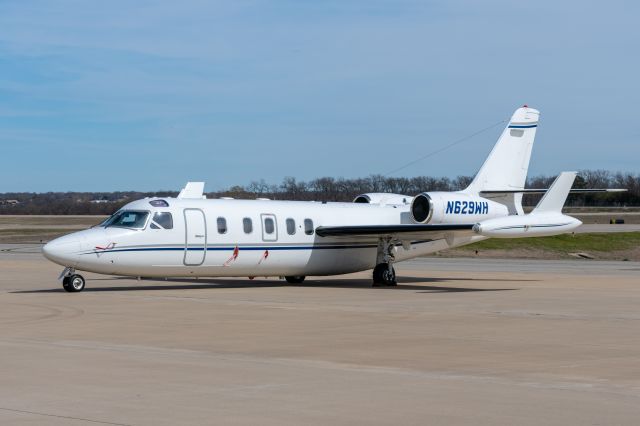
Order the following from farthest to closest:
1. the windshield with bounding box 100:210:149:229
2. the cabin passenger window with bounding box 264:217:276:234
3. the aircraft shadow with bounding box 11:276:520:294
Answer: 1. the cabin passenger window with bounding box 264:217:276:234
2. the aircraft shadow with bounding box 11:276:520:294
3. the windshield with bounding box 100:210:149:229

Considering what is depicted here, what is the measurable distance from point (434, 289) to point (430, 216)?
10.7ft

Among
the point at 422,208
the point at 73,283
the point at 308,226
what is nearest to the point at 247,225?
the point at 308,226

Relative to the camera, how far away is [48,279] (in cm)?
3338

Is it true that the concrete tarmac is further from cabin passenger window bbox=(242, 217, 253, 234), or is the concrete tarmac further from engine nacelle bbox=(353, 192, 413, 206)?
engine nacelle bbox=(353, 192, 413, 206)

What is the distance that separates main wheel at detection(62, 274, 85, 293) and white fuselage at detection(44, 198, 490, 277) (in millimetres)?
693

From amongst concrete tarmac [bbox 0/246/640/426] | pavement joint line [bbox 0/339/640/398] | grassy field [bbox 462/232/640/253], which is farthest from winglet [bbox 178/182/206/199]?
grassy field [bbox 462/232/640/253]

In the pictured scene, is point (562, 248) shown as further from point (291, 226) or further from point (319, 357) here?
point (319, 357)

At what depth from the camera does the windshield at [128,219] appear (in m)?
27.6

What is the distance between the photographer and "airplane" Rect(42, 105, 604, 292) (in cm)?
2725

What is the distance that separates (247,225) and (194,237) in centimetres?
195

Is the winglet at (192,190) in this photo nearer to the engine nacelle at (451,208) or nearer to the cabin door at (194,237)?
the cabin door at (194,237)

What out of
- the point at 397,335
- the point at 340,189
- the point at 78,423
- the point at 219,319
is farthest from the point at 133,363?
the point at 340,189

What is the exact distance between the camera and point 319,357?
14492 mm

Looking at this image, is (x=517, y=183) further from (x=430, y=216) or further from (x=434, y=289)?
(x=434, y=289)
